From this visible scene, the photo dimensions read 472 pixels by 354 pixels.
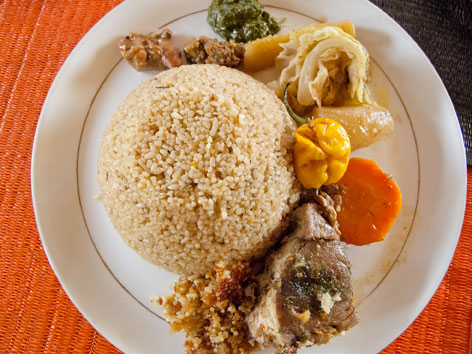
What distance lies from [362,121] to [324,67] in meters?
0.44

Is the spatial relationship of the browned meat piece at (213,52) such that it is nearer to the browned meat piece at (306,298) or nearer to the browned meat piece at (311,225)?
the browned meat piece at (311,225)

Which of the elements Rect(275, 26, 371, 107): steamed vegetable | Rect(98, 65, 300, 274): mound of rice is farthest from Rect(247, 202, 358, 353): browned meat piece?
Rect(275, 26, 371, 107): steamed vegetable

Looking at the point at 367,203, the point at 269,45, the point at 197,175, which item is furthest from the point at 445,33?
the point at 197,175

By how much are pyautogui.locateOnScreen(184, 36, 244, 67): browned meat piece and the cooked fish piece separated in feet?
2.16

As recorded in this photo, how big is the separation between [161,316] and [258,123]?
1322 mm

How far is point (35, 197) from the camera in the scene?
8.38ft

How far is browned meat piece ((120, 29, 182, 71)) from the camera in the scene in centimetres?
269

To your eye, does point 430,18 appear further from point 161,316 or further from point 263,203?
point 161,316

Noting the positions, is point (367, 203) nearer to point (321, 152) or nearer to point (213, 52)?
point (321, 152)

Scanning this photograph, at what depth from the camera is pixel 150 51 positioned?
270 centimetres

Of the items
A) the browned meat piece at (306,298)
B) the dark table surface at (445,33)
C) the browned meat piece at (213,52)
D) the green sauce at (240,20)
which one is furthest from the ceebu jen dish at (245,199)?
the dark table surface at (445,33)

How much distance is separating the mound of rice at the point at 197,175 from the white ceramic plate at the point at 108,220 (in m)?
0.30

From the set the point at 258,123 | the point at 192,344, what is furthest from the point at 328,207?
the point at 192,344

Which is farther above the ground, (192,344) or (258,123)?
(258,123)
